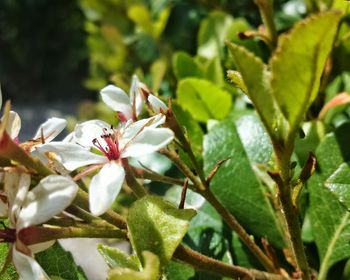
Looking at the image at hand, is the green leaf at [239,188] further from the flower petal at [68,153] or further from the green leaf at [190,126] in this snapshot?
the flower petal at [68,153]

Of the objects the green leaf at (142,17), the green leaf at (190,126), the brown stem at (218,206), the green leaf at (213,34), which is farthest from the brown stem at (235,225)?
the green leaf at (142,17)

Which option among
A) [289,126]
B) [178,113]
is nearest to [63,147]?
[289,126]

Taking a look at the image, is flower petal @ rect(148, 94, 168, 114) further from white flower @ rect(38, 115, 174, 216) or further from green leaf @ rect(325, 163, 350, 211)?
green leaf @ rect(325, 163, 350, 211)

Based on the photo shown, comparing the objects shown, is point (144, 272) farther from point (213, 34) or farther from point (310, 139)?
point (213, 34)

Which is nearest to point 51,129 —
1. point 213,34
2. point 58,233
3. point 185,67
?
point 58,233

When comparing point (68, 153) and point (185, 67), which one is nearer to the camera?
point (68, 153)
